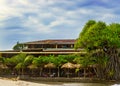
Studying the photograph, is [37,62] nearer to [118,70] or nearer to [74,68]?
[74,68]

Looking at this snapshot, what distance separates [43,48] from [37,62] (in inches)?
376

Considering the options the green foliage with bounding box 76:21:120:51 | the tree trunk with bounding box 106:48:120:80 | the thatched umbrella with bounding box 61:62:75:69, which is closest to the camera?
the green foliage with bounding box 76:21:120:51

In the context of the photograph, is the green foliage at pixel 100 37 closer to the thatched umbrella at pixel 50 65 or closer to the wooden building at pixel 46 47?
the thatched umbrella at pixel 50 65

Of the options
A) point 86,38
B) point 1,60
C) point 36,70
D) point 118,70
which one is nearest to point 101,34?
point 86,38

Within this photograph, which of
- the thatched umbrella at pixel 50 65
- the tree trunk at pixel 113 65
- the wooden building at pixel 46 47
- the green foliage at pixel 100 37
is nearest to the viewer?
the green foliage at pixel 100 37

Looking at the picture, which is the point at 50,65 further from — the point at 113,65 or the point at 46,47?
the point at 46,47

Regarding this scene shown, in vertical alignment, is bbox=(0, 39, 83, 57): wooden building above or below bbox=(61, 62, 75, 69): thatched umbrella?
above

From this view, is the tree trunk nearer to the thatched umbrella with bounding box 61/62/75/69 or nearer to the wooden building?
the thatched umbrella with bounding box 61/62/75/69

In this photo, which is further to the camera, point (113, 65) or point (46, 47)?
point (46, 47)

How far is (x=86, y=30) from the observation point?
131 feet

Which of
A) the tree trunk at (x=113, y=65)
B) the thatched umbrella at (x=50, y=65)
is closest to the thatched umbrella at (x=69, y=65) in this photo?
the thatched umbrella at (x=50, y=65)

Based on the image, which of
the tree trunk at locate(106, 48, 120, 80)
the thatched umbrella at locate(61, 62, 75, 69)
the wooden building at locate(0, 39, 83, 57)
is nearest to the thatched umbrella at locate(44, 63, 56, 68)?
the thatched umbrella at locate(61, 62, 75, 69)

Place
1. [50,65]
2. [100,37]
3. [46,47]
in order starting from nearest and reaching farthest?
[100,37], [50,65], [46,47]

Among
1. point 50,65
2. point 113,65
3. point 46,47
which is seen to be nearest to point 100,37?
point 113,65
